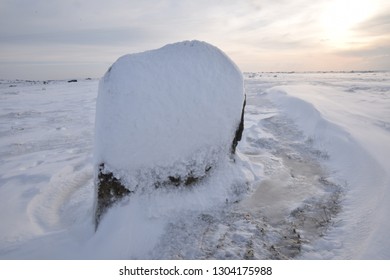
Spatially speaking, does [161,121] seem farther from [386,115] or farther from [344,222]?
[386,115]

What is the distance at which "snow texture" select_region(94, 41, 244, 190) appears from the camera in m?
3.30

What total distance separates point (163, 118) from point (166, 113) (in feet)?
0.24

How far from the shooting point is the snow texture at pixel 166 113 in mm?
3297

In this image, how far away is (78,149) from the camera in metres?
6.16

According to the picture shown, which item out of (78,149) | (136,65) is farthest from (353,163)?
(78,149)

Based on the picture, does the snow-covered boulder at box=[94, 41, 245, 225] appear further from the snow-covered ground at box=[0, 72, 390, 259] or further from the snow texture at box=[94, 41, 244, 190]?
the snow-covered ground at box=[0, 72, 390, 259]

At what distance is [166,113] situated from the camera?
136 inches

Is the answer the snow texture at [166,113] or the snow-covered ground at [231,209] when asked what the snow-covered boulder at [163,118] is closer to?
the snow texture at [166,113]

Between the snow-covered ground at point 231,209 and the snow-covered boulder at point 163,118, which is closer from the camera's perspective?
the snow-covered ground at point 231,209

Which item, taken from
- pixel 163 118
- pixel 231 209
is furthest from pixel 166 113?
pixel 231 209

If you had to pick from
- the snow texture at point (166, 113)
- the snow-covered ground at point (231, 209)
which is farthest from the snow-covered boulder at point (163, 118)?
the snow-covered ground at point (231, 209)

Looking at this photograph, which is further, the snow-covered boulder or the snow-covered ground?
the snow-covered boulder

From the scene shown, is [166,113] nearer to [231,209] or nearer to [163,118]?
[163,118]

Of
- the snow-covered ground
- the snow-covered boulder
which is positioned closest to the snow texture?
the snow-covered boulder
